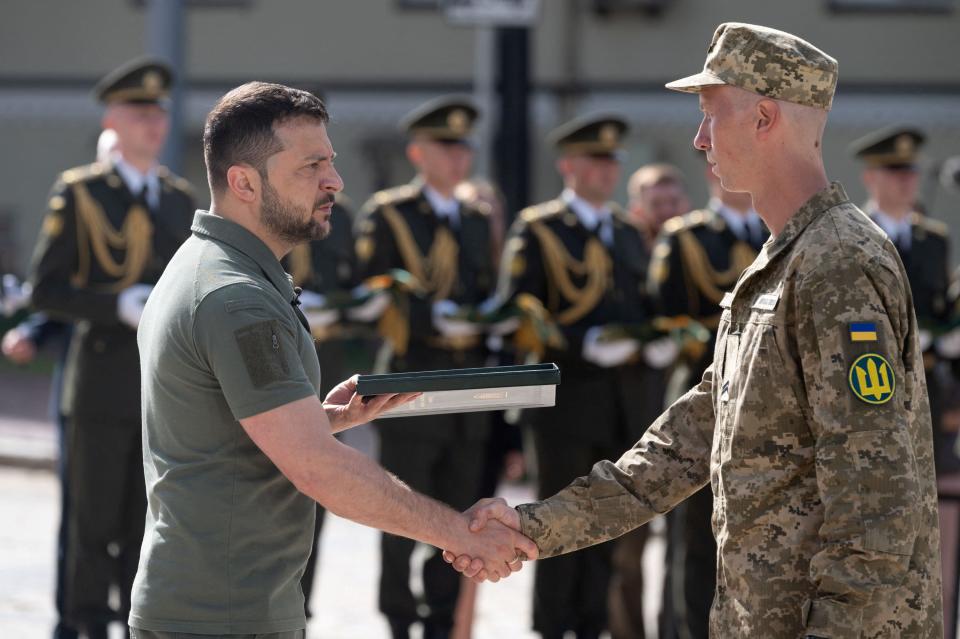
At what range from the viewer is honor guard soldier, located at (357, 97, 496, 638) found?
6.37 meters

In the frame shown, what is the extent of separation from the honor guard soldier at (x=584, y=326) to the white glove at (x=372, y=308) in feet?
1.72

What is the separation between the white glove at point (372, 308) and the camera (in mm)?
6352

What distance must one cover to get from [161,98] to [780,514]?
13.3ft

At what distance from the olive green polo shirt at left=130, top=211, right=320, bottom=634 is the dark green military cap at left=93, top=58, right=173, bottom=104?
337cm

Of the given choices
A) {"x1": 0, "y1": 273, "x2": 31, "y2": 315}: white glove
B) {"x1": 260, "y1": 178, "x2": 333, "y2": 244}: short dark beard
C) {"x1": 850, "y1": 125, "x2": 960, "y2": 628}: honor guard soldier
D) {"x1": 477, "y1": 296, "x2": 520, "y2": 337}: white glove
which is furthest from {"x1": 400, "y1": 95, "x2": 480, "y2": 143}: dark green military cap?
{"x1": 260, "y1": 178, "x2": 333, "y2": 244}: short dark beard

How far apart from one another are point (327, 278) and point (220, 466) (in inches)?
142

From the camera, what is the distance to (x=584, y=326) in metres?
6.51

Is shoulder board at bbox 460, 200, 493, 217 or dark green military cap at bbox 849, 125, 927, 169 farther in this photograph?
dark green military cap at bbox 849, 125, 927, 169

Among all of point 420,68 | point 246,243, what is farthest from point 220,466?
point 420,68

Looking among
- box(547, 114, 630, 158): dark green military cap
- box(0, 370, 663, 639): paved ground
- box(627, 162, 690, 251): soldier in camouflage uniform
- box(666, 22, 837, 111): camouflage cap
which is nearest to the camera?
box(666, 22, 837, 111): camouflage cap

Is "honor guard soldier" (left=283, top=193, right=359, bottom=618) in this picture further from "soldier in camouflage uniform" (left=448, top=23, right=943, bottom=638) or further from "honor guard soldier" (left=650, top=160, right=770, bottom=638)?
"soldier in camouflage uniform" (left=448, top=23, right=943, bottom=638)

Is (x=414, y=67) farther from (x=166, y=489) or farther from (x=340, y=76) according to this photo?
(x=166, y=489)

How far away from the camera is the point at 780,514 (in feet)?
10.2

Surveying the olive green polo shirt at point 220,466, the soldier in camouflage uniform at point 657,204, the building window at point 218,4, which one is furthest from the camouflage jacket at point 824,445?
the building window at point 218,4
